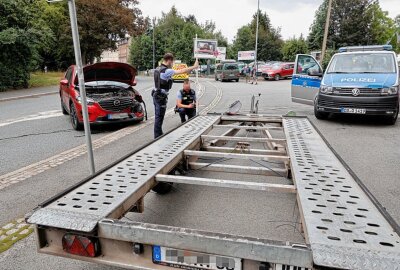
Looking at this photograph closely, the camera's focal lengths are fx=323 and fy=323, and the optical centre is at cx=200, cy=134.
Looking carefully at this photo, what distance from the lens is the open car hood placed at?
917 centimetres

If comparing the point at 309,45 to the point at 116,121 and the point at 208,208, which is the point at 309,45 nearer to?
the point at 116,121

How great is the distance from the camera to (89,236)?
2096 millimetres

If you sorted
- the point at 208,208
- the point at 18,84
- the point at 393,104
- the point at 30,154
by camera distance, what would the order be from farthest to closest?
the point at 18,84, the point at 393,104, the point at 30,154, the point at 208,208

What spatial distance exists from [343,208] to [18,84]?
22.3m

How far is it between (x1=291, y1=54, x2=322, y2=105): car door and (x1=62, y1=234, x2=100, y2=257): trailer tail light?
9820mm

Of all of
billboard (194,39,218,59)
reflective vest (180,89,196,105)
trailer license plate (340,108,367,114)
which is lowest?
trailer license plate (340,108,367,114)

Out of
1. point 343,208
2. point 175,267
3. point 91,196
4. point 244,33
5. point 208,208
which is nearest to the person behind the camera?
point 175,267

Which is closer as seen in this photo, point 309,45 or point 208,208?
point 208,208

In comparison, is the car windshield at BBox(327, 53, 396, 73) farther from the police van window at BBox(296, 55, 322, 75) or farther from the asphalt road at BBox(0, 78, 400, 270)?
the asphalt road at BBox(0, 78, 400, 270)

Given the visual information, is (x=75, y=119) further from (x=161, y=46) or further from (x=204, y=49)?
(x=161, y=46)

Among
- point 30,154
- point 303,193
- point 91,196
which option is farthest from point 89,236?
point 30,154

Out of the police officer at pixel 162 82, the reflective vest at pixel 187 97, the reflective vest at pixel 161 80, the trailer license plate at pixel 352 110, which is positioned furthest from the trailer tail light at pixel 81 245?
the trailer license plate at pixel 352 110

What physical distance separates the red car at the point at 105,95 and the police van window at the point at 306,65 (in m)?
5.65

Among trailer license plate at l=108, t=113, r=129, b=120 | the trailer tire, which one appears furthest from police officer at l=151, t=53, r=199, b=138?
the trailer tire
